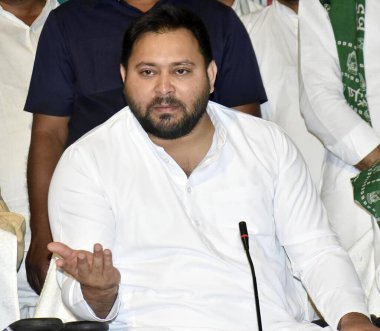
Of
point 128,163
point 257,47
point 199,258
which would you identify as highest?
point 257,47

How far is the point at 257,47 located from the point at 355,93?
0.54 meters

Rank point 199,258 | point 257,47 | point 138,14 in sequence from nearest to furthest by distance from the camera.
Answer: point 199,258 → point 138,14 → point 257,47

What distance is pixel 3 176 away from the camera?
4281 mm

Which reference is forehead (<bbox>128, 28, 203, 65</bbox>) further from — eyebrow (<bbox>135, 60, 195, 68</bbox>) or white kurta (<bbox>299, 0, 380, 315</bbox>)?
white kurta (<bbox>299, 0, 380, 315</bbox>)

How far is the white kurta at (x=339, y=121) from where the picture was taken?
405 cm

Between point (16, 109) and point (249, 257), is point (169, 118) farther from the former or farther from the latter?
point (16, 109)

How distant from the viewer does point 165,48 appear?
359cm

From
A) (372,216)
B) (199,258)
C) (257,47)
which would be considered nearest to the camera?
(199,258)

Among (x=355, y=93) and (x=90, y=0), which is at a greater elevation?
(x=90, y=0)

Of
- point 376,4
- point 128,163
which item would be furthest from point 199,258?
point 376,4

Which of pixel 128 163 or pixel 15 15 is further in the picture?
pixel 15 15

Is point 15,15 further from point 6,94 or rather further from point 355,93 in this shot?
point 355,93

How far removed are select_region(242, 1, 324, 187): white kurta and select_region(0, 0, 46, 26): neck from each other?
0.92 meters

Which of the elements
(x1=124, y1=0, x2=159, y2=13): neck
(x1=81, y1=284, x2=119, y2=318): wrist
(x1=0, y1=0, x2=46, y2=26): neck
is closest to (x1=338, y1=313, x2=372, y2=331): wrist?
(x1=81, y1=284, x2=119, y2=318): wrist
